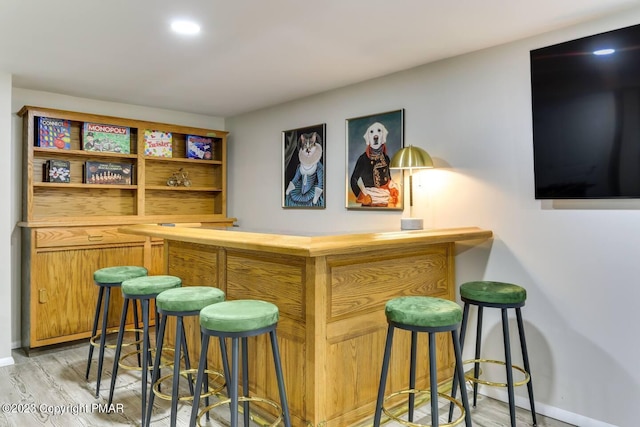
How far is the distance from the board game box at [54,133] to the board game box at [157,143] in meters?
0.68

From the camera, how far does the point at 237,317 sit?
172 cm

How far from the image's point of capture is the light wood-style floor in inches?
93.4

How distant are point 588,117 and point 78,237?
12.6ft

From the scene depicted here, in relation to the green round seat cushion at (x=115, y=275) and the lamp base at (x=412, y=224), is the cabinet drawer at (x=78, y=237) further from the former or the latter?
the lamp base at (x=412, y=224)

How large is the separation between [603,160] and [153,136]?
3822 mm

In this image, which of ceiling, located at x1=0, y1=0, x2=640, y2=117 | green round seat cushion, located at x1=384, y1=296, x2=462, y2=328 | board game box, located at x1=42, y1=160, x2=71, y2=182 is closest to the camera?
green round seat cushion, located at x1=384, y1=296, x2=462, y2=328

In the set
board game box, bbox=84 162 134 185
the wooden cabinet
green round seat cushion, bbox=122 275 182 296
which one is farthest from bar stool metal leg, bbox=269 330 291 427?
board game box, bbox=84 162 134 185

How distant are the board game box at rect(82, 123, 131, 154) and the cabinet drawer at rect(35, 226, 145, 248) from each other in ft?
2.56

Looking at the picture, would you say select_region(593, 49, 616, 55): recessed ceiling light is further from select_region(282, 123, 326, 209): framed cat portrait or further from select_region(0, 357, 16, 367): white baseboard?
select_region(0, 357, 16, 367): white baseboard

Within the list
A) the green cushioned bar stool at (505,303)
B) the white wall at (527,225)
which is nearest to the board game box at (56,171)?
the white wall at (527,225)

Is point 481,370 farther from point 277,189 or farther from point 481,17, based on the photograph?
point 277,189

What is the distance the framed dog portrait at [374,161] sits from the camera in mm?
3229

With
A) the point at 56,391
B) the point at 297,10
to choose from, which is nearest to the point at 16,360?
the point at 56,391

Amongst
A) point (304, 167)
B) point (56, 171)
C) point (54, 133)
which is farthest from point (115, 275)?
point (304, 167)
